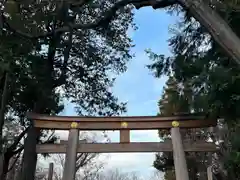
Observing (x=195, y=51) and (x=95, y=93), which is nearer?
(x=195, y=51)

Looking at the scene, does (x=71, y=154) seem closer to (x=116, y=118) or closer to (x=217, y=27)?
(x=116, y=118)

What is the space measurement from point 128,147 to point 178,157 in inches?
41.3

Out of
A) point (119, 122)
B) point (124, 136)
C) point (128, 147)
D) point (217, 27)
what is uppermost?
point (217, 27)

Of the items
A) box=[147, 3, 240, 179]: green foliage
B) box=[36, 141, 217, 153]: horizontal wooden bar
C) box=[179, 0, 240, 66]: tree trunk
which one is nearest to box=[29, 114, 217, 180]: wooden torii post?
box=[36, 141, 217, 153]: horizontal wooden bar

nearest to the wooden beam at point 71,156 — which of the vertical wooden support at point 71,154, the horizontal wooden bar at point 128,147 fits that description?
the vertical wooden support at point 71,154

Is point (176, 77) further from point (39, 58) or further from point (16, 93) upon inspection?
point (16, 93)

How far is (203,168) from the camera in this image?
13281mm

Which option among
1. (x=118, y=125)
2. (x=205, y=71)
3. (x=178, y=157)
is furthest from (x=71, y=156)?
(x=205, y=71)

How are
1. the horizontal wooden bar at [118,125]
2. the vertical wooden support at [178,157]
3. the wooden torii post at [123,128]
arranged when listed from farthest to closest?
the horizontal wooden bar at [118,125]
the wooden torii post at [123,128]
the vertical wooden support at [178,157]

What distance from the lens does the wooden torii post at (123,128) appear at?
649cm

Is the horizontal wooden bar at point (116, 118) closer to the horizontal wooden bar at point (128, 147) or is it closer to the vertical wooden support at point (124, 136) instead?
the vertical wooden support at point (124, 136)

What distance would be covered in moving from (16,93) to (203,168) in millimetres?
8910

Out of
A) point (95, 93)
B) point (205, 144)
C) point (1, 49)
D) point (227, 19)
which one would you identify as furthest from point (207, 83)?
point (95, 93)

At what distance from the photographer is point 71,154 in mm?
6430
